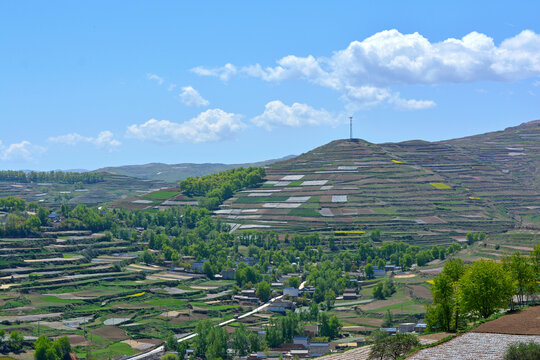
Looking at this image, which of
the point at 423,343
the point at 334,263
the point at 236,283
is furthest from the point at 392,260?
the point at 423,343

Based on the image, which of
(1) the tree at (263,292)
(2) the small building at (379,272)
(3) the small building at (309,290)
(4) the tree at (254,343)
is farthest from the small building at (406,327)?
(2) the small building at (379,272)

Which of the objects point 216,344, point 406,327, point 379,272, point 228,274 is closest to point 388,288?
point 379,272

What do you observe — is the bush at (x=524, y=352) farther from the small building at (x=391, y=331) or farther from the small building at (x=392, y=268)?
the small building at (x=392, y=268)

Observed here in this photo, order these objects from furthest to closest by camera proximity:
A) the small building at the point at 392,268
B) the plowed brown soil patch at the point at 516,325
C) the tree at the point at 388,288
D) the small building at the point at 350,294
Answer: the small building at the point at 392,268 → the small building at the point at 350,294 → the tree at the point at 388,288 → the plowed brown soil patch at the point at 516,325

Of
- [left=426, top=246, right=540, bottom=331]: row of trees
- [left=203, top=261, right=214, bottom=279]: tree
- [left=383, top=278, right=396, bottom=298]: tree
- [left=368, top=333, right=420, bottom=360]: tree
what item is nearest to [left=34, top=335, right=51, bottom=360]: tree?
[left=426, top=246, right=540, bottom=331]: row of trees

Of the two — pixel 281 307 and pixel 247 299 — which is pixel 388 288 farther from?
pixel 247 299

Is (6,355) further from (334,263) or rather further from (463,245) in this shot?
(463,245)

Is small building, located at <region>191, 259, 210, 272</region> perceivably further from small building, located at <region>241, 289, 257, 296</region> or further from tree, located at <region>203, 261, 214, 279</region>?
small building, located at <region>241, 289, 257, 296</region>
